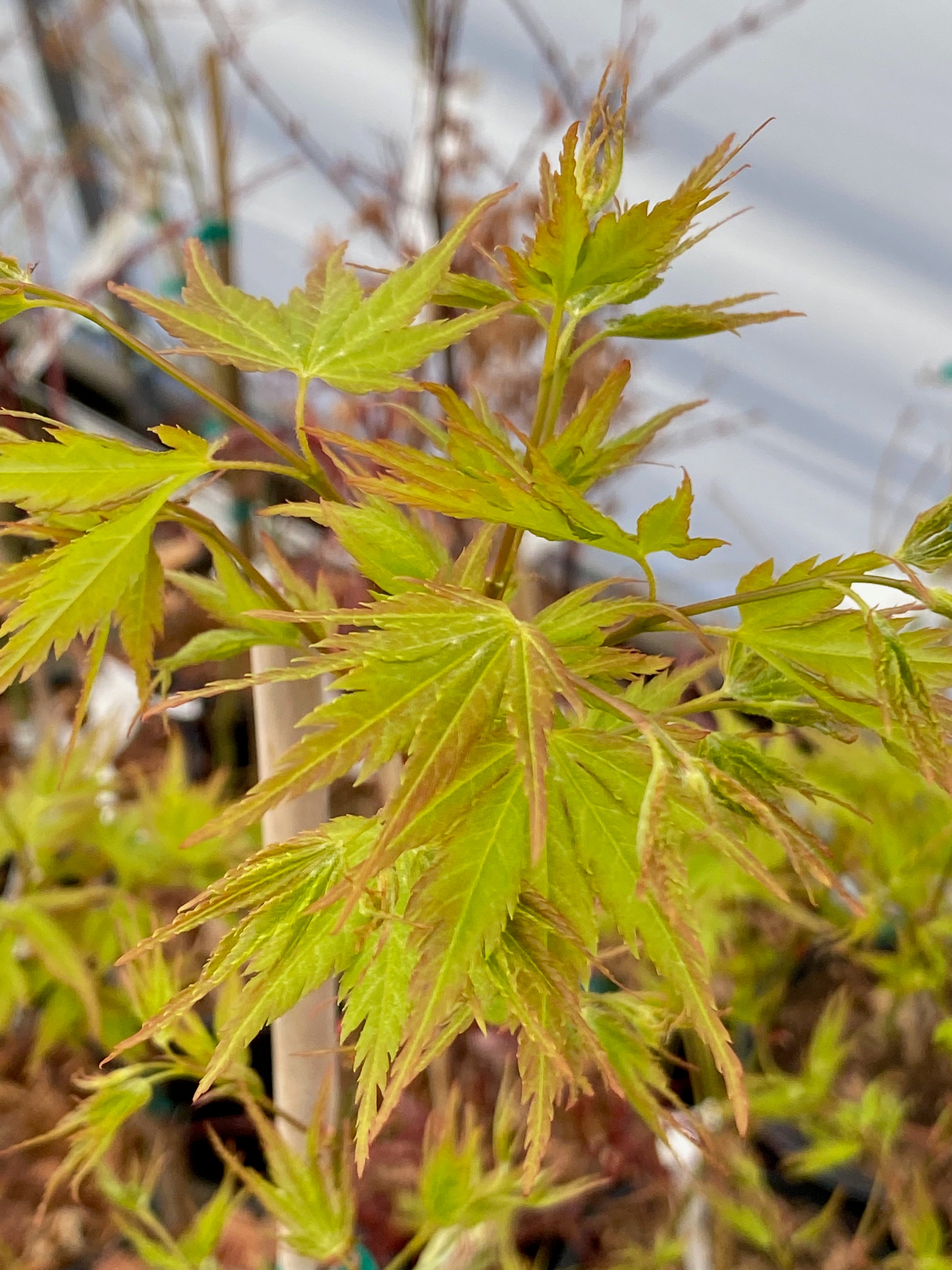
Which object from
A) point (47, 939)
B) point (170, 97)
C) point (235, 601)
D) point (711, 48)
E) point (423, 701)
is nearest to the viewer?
point (423, 701)

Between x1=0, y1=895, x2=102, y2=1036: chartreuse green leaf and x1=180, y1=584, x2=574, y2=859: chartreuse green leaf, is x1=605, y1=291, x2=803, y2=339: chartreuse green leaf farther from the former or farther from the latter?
x1=0, y1=895, x2=102, y2=1036: chartreuse green leaf

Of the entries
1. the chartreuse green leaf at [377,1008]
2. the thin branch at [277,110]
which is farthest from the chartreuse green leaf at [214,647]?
the thin branch at [277,110]

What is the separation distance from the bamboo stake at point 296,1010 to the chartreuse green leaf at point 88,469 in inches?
3.2

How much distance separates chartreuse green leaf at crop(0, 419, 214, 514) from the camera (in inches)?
9.4

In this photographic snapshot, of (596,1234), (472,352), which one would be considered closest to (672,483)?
(472,352)

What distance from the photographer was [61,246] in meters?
2.29

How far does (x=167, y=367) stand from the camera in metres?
0.26

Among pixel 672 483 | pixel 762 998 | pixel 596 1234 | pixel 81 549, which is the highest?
pixel 672 483

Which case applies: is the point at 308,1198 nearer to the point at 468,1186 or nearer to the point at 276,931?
the point at 468,1186

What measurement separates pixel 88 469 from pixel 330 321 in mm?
94

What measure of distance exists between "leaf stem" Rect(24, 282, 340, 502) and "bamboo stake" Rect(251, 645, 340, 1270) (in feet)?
0.26

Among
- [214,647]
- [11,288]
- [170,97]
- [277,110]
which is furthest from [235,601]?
[170,97]

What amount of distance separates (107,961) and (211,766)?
25.3 inches

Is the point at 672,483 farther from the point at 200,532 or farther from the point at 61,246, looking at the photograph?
the point at 61,246
